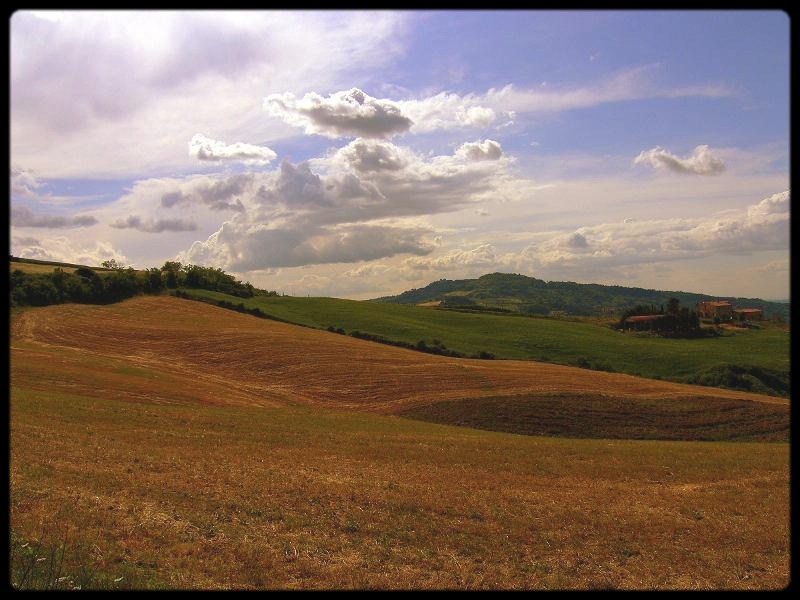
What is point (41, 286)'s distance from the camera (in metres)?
75.4

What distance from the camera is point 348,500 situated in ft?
56.2

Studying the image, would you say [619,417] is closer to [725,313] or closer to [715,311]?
[725,313]

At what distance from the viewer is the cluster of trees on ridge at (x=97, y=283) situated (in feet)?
244

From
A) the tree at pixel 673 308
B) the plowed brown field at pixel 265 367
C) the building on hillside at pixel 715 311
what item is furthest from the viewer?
the building on hillside at pixel 715 311

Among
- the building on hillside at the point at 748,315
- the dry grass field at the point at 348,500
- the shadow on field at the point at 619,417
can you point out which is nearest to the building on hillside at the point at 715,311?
the building on hillside at the point at 748,315

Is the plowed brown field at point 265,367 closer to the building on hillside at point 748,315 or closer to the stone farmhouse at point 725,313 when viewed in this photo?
the stone farmhouse at point 725,313

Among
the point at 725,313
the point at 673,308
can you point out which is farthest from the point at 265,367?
the point at 725,313

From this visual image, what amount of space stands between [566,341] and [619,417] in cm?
4030

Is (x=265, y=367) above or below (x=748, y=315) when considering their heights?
below

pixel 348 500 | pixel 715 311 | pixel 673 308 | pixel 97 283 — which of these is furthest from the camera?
pixel 715 311

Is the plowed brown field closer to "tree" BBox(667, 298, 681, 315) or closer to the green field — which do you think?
the green field

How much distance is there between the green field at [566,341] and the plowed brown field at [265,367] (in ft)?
35.5
